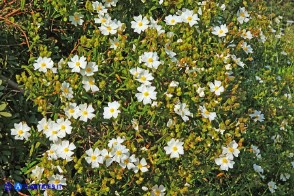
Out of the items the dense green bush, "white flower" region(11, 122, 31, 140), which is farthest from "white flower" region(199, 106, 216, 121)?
"white flower" region(11, 122, 31, 140)

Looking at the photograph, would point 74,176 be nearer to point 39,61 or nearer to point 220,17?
point 39,61

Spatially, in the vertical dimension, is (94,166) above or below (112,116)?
below

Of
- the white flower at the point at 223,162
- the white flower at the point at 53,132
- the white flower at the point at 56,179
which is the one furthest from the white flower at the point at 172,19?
the white flower at the point at 56,179

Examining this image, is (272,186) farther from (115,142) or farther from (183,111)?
(115,142)

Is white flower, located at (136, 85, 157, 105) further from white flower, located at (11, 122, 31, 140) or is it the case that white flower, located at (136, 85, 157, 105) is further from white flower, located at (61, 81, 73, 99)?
white flower, located at (11, 122, 31, 140)

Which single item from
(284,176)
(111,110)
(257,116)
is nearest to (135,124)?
(111,110)

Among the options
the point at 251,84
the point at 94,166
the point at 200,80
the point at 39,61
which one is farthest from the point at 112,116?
the point at 251,84

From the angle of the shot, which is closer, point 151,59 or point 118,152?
point 118,152
